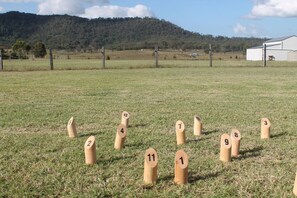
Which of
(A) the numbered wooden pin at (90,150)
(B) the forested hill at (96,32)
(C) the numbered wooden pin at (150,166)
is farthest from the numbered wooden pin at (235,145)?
(B) the forested hill at (96,32)

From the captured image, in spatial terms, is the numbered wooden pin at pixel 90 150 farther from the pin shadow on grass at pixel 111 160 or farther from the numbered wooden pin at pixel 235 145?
the numbered wooden pin at pixel 235 145

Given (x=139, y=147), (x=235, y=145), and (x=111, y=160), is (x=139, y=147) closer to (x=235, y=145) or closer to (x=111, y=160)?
(x=111, y=160)

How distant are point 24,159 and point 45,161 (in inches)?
11.5

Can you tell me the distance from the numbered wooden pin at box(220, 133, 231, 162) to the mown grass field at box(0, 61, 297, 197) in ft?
0.31

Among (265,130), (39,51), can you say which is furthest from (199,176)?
(39,51)

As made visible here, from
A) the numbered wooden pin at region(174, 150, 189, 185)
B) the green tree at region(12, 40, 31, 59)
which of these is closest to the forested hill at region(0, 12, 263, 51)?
the green tree at region(12, 40, 31, 59)

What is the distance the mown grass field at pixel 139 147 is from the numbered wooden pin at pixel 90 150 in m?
0.09

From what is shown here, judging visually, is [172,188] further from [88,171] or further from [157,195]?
[88,171]

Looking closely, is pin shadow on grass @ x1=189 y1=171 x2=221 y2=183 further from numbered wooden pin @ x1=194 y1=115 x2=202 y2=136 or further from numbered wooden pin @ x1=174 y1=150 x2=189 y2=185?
numbered wooden pin @ x1=194 y1=115 x2=202 y2=136

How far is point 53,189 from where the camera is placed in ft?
13.5

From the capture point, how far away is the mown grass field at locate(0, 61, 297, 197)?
4137mm

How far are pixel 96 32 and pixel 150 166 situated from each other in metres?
155

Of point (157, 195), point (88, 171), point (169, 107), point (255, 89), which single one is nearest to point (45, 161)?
point (88, 171)

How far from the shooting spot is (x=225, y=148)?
15.9 feet
